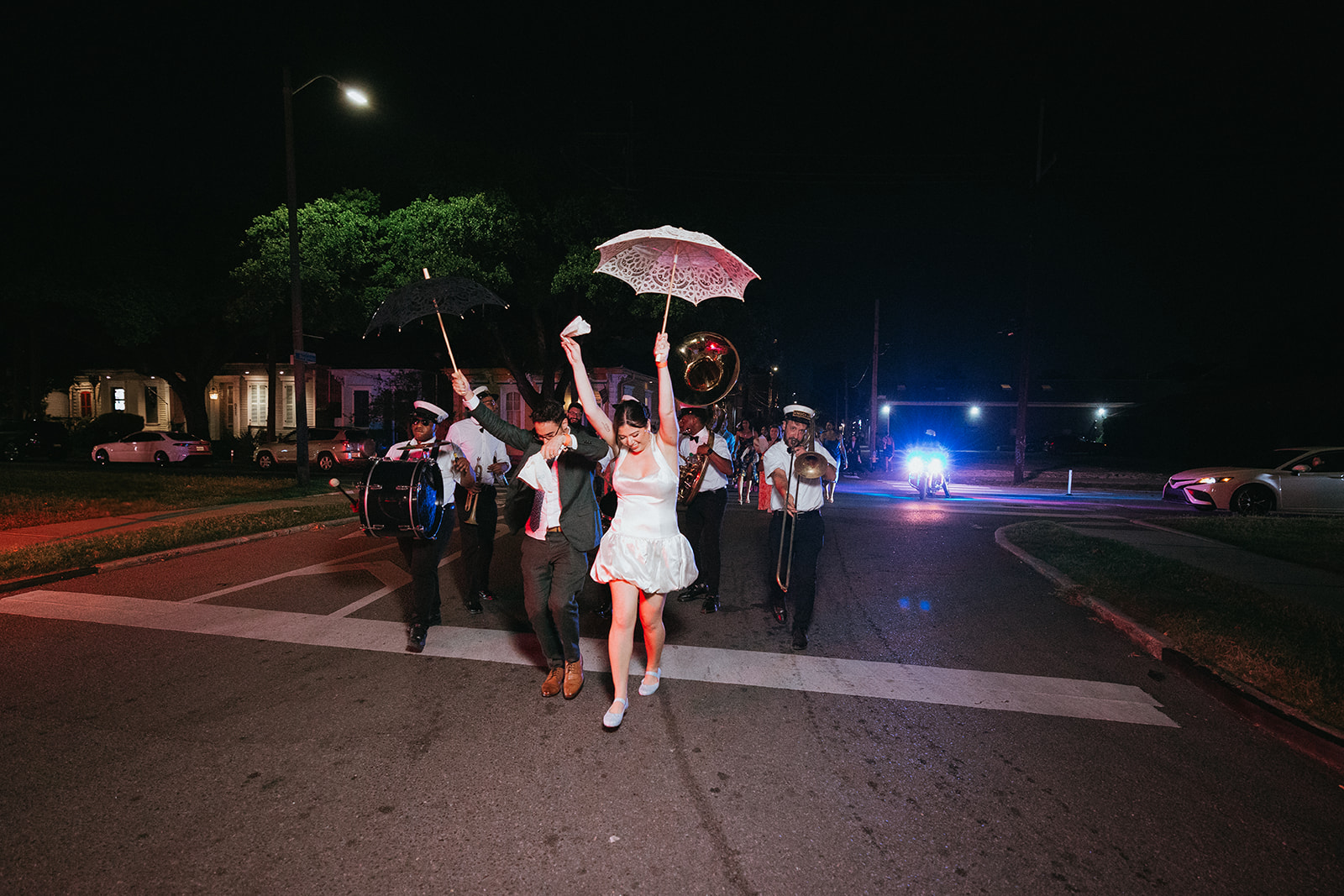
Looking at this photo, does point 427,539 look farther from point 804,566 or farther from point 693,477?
point 804,566

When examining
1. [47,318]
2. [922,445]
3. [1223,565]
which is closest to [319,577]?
[1223,565]

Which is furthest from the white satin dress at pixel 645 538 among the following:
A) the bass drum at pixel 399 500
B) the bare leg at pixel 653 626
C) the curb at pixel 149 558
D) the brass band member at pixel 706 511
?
the curb at pixel 149 558

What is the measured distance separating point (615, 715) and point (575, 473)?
1474 millimetres

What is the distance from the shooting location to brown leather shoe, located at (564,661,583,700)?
4234 millimetres

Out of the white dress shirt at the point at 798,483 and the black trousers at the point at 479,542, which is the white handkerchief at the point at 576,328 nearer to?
the white dress shirt at the point at 798,483

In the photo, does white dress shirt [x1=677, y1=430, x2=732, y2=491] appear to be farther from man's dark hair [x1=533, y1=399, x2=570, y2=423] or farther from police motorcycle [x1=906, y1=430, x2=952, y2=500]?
police motorcycle [x1=906, y1=430, x2=952, y2=500]

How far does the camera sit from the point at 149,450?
23.6m

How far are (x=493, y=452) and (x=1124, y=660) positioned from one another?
5.68 meters

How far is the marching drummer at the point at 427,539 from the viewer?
5160 millimetres

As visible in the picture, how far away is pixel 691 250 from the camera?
4.52 metres

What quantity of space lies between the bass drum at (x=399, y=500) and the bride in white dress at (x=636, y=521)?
1.73 meters

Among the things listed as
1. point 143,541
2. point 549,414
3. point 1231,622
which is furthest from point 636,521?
Answer: point 143,541

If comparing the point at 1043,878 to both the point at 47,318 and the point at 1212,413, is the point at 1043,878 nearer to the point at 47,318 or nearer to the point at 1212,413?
the point at 1212,413

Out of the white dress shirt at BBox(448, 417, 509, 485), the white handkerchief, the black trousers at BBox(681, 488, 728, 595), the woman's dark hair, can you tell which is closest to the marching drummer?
the white dress shirt at BBox(448, 417, 509, 485)
